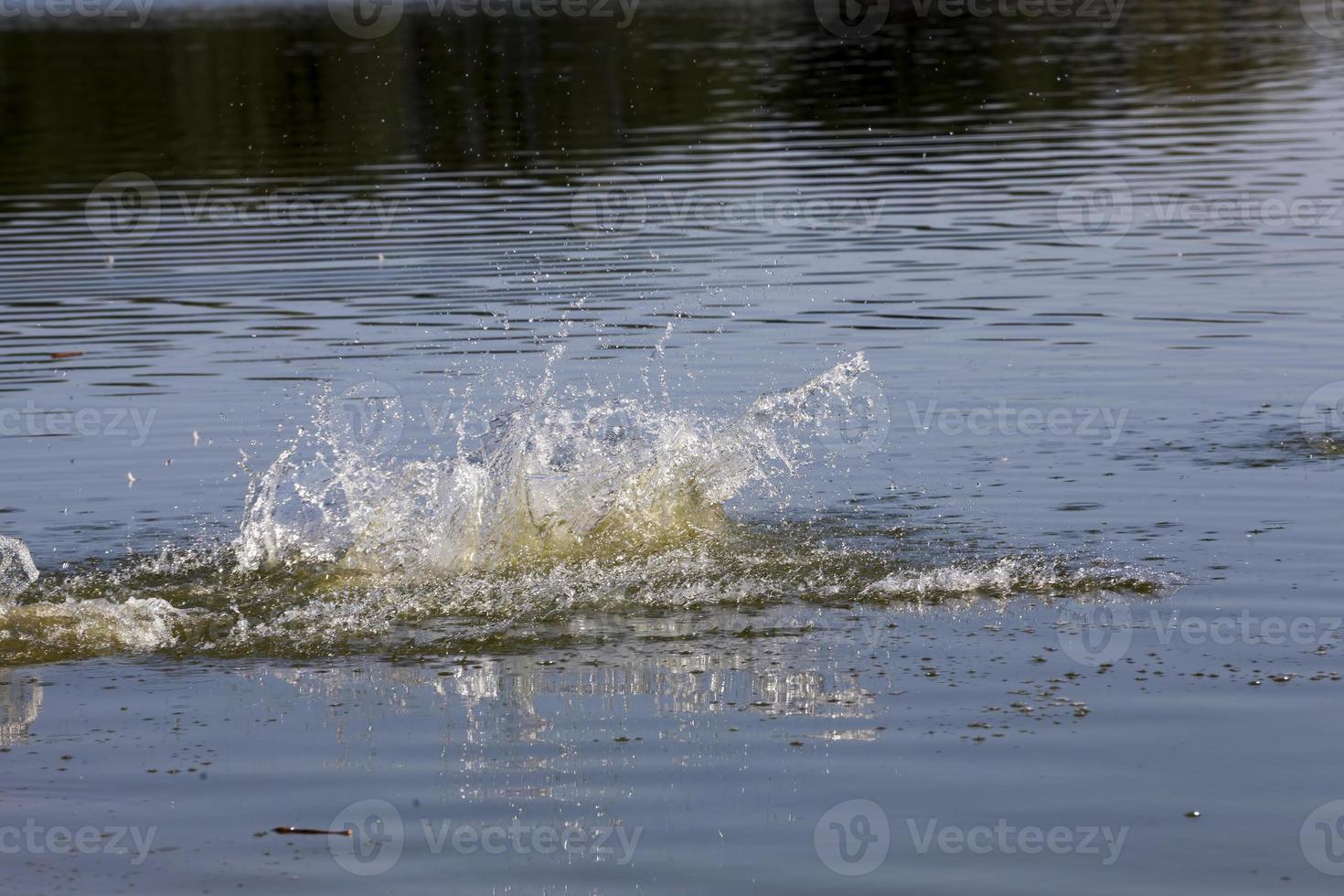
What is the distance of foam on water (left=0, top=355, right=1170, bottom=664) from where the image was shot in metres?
10.0

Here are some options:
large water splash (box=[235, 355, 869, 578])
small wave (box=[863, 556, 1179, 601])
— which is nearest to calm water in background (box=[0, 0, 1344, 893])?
small wave (box=[863, 556, 1179, 601])

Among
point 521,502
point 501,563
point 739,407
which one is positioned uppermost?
point 739,407

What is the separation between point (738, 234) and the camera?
2373cm

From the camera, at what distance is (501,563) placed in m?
11.0

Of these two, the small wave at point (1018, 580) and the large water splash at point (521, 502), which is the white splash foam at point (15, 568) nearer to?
the large water splash at point (521, 502)

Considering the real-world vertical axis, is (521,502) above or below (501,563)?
above

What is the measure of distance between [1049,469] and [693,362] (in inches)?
186

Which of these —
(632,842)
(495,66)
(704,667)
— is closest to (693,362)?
(704,667)

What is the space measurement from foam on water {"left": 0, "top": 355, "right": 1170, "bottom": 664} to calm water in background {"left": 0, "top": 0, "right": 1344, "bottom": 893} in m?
0.28

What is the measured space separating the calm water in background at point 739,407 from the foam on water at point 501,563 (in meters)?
0.28

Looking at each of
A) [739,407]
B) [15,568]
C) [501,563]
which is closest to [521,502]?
[501,563]

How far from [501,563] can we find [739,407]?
4361 millimetres

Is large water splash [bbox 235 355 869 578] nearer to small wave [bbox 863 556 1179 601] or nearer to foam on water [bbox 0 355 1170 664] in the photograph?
foam on water [bbox 0 355 1170 664]

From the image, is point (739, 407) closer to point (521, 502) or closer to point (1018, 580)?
point (521, 502)
